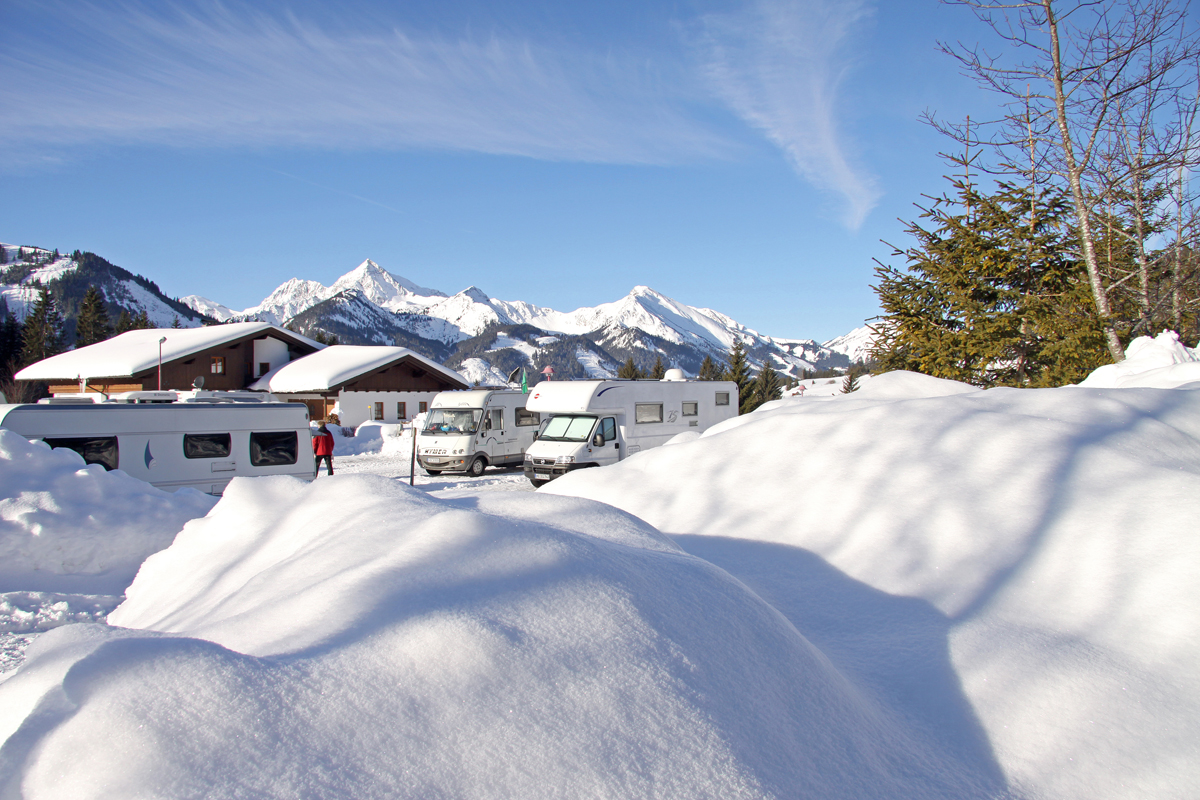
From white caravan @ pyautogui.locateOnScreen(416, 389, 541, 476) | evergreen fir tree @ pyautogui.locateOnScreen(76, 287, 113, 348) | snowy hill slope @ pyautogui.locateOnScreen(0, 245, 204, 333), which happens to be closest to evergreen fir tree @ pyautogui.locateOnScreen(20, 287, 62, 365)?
evergreen fir tree @ pyautogui.locateOnScreen(76, 287, 113, 348)

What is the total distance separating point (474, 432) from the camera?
20281 millimetres

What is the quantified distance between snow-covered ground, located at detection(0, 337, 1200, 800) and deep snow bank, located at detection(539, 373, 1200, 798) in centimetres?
2

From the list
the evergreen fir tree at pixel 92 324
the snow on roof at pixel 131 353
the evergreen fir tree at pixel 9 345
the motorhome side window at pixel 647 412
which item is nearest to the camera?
the motorhome side window at pixel 647 412

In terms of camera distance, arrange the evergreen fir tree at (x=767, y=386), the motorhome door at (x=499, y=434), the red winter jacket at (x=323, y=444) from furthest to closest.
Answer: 1. the evergreen fir tree at (x=767, y=386)
2. the motorhome door at (x=499, y=434)
3. the red winter jacket at (x=323, y=444)

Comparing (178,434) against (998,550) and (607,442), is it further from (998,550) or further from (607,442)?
(998,550)

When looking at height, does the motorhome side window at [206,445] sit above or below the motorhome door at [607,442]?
above

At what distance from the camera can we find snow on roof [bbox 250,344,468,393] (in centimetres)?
4031

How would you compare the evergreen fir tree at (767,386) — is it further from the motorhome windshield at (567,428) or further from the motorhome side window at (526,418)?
the motorhome windshield at (567,428)

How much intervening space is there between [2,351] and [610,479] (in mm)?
83125

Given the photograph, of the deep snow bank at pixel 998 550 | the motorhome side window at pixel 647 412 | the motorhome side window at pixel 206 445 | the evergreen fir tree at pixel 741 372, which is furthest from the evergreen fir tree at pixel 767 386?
the deep snow bank at pixel 998 550

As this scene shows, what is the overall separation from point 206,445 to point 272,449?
1.29 meters

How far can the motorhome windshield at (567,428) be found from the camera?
59.2ft

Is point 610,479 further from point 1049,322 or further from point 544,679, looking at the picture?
point 1049,322

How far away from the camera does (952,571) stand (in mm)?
3572
